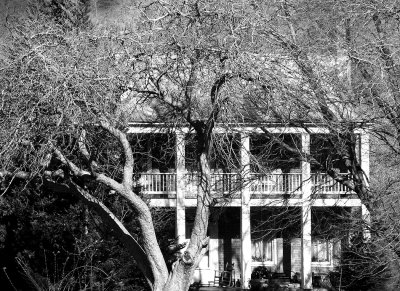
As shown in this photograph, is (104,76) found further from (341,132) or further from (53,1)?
(53,1)

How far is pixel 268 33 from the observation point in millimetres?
15125

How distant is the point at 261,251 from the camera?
85.9ft

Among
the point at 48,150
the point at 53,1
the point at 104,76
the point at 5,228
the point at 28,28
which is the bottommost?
the point at 5,228

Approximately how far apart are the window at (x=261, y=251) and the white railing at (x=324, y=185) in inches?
146

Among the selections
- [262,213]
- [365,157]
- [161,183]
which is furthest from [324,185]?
[161,183]

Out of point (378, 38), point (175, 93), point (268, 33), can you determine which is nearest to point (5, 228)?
point (175, 93)

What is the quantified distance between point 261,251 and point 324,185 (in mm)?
7363

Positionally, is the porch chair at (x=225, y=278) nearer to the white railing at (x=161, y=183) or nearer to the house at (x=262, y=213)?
the house at (x=262, y=213)

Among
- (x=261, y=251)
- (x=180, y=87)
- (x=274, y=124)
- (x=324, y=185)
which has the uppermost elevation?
(x=180, y=87)

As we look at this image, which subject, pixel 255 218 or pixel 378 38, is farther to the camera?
pixel 255 218

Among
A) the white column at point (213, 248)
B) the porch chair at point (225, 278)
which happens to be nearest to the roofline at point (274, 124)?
the porch chair at point (225, 278)

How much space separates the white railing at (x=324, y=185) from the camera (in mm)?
16770

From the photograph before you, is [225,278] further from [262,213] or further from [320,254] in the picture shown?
[320,254]

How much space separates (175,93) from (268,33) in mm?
2500
